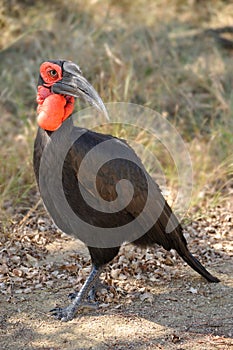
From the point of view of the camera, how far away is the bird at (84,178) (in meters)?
3.58

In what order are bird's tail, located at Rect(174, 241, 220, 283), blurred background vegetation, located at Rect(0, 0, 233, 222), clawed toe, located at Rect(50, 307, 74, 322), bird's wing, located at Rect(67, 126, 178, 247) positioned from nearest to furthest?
1. bird's wing, located at Rect(67, 126, 178, 247)
2. clawed toe, located at Rect(50, 307, 74, 322)
3. bird's tail, located at Rect(174, 241, 220, 283)
4. blurred background vegetation, located at Rect(0, 0, 233, 222)

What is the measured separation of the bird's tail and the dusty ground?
69 mm

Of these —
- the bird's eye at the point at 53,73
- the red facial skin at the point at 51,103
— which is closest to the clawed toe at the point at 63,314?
the red facial skin at the point at 51,103

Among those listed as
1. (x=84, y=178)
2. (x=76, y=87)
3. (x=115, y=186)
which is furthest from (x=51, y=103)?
(x=115, y=186)

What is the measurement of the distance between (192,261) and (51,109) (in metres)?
1.37

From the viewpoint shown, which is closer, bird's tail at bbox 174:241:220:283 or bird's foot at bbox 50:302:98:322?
bird's foot at bbox 50:302:98:322

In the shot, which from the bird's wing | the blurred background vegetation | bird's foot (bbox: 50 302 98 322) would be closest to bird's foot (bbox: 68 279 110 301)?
bird's foot (bbox: 50 302 98 322)

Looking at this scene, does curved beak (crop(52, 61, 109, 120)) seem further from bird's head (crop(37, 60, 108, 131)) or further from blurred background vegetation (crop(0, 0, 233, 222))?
blurred background vegetation (crop(0, 0, 233, 222))

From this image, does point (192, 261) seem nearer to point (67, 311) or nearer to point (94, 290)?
point (94, 290)

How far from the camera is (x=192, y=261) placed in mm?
4066

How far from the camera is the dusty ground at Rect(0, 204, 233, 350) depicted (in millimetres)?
3568

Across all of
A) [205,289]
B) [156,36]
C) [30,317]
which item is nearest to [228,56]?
[156,36]

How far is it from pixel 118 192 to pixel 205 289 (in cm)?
102

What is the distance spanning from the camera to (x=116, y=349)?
346 cm
